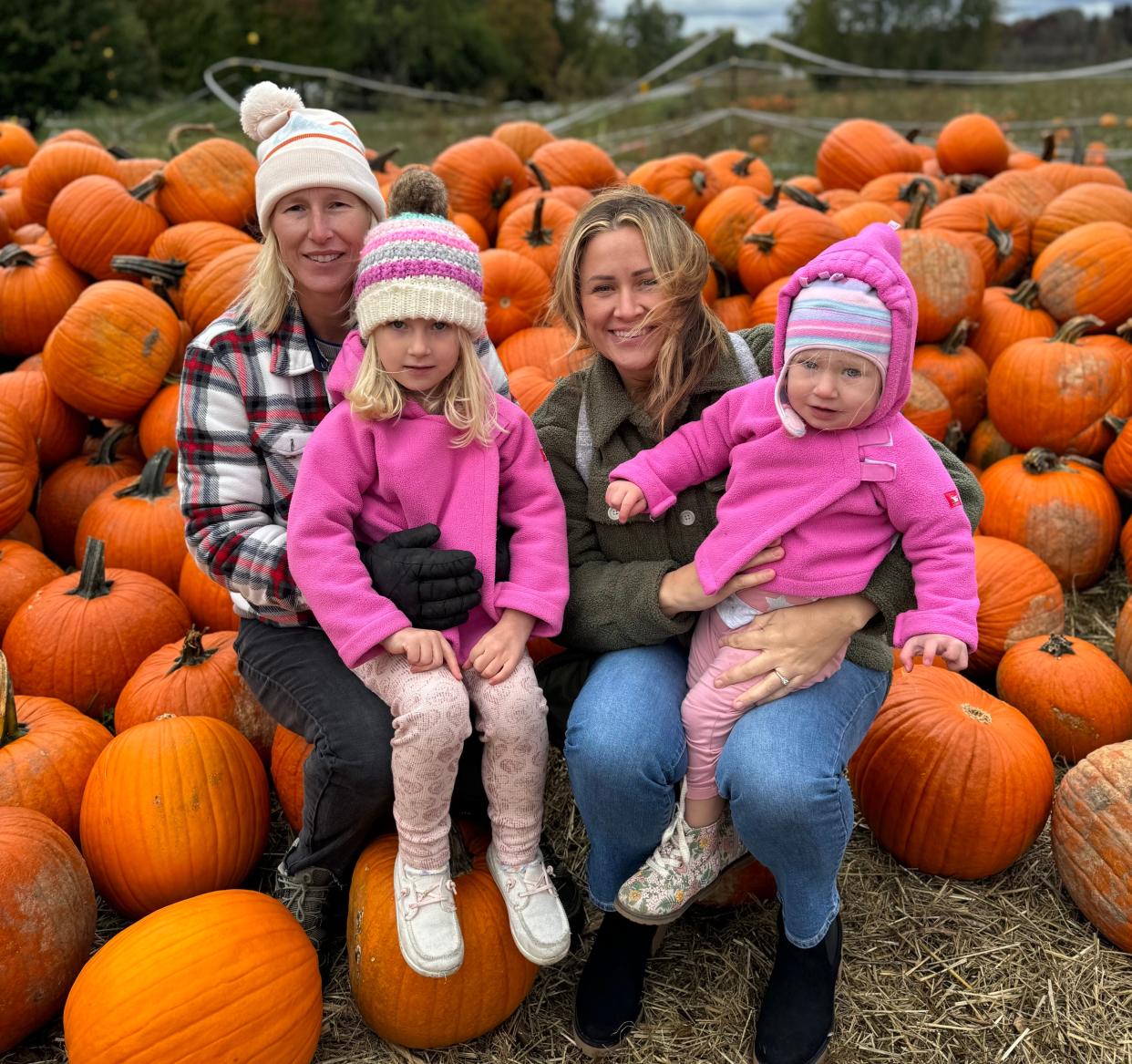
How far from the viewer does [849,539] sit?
7.04 ft

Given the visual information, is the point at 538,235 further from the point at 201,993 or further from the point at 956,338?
the point at 201,993

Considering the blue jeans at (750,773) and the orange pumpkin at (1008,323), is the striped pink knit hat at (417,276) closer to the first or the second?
the blue jeans at (750,773)

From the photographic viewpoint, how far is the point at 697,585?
7.30 ft

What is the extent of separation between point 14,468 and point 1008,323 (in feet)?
13.6

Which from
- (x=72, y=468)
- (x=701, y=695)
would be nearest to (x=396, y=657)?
(x=701, y=695)

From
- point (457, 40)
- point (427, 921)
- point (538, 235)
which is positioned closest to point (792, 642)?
point (427, 921)

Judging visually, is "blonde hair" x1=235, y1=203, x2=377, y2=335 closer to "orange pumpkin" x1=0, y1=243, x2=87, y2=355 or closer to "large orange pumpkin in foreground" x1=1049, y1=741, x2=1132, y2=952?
"large orange pumpkin in foreground" x1=1049, y1=741, x2=1132, y2=952

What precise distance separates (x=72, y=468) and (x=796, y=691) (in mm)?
3176

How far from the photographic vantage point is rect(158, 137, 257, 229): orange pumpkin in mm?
4641

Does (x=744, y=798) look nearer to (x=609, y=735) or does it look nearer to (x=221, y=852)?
(x=609, y=735)

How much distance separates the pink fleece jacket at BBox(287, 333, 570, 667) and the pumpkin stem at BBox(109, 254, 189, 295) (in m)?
2.25

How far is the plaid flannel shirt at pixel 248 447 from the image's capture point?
2314mm

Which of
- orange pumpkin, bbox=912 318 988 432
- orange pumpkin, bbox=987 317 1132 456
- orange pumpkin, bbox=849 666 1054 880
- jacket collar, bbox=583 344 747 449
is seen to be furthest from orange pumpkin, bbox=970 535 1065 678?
jacket collar, bbox=583 344 747 449

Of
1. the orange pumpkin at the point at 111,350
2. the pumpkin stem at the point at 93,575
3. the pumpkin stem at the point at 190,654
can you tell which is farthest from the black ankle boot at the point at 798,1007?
the orange pumpkin at the point at 111,350
